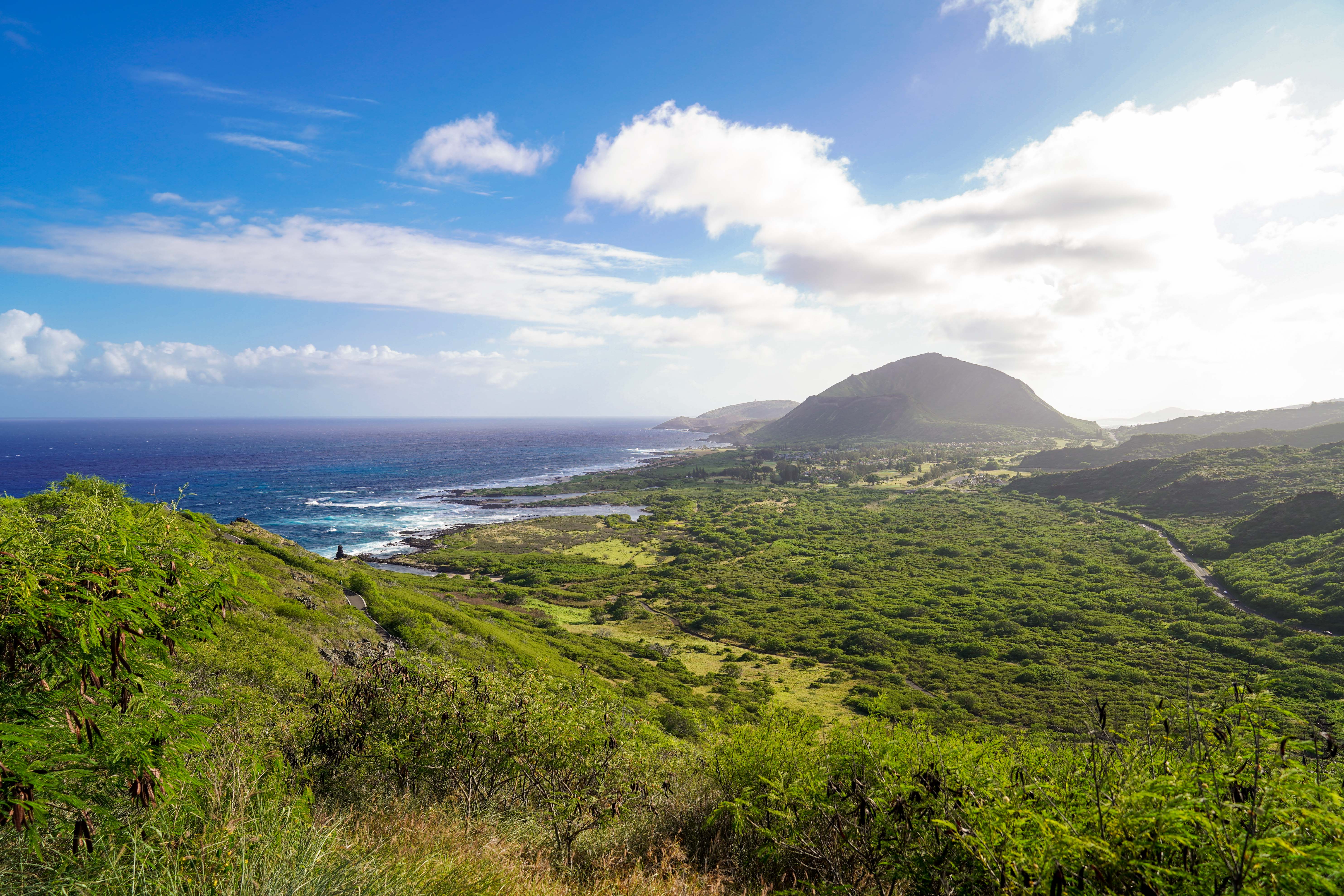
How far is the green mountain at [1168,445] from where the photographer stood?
13800cm

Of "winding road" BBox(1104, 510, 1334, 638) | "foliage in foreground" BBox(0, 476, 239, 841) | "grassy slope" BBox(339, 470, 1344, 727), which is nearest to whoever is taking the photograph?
"foliage in foreground" BBox(0, 476, 239, 841)

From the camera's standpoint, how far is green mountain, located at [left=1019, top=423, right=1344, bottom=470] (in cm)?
13800

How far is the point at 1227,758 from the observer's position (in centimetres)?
542

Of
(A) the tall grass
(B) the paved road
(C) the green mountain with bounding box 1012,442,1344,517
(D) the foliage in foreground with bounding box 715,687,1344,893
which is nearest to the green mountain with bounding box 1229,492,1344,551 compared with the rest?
(B) the paved road

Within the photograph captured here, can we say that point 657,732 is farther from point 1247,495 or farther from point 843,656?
point 1247,495

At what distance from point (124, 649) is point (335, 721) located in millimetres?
7336

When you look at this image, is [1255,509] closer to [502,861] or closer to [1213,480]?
[1213,480]

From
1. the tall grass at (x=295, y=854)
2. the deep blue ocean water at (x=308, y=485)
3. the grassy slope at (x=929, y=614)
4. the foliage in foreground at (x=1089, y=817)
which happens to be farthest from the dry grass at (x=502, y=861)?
the deep blue ocean water at (x=308, y=485)

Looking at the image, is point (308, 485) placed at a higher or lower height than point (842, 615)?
higher

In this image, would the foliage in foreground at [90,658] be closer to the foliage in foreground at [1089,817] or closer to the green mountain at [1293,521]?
the foliage in foreground at [1089,817]

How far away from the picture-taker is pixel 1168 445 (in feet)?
541

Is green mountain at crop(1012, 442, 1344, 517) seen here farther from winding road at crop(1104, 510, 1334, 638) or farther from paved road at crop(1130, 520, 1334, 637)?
paved road at crop(1130, 520, 1334, 637)

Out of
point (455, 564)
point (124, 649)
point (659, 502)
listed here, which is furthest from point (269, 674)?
point (659, 502)

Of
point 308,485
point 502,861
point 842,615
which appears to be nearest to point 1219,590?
point 842,615
